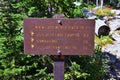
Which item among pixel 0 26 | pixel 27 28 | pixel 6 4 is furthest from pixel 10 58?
pixel 27 28

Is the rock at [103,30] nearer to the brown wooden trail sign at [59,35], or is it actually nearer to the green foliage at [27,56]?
the green foliage at [27,56]

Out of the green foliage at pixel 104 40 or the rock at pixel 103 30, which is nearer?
the green foliage at pixel 104 40

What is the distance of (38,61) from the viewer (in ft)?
28.1

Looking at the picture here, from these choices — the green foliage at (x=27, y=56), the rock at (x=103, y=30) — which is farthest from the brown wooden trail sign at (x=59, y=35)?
the rock at (x=103, y=30)

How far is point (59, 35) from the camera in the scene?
5.96 m

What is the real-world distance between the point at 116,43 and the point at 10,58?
1011cm

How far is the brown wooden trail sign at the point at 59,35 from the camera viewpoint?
596 centimetres

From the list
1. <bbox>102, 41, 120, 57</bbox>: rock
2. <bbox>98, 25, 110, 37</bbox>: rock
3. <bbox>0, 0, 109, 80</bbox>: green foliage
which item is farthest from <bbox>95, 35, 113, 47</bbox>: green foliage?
<bbox>0, 0, 109, 80</bbox>: green foliage

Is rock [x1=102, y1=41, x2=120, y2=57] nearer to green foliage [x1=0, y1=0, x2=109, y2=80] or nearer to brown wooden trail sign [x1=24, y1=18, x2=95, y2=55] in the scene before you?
green foliage [x1=0, y1=0, x2=109, y2=80]

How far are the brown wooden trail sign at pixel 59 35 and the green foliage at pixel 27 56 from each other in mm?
1855

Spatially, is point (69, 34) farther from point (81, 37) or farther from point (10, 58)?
point (10, 58)

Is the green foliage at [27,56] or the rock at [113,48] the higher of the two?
the green foliage at [27,56]

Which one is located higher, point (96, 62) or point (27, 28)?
point (27, 28)

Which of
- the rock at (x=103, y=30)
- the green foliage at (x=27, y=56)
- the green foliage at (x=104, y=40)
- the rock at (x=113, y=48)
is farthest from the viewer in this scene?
the rock at (x=103, y=30)
